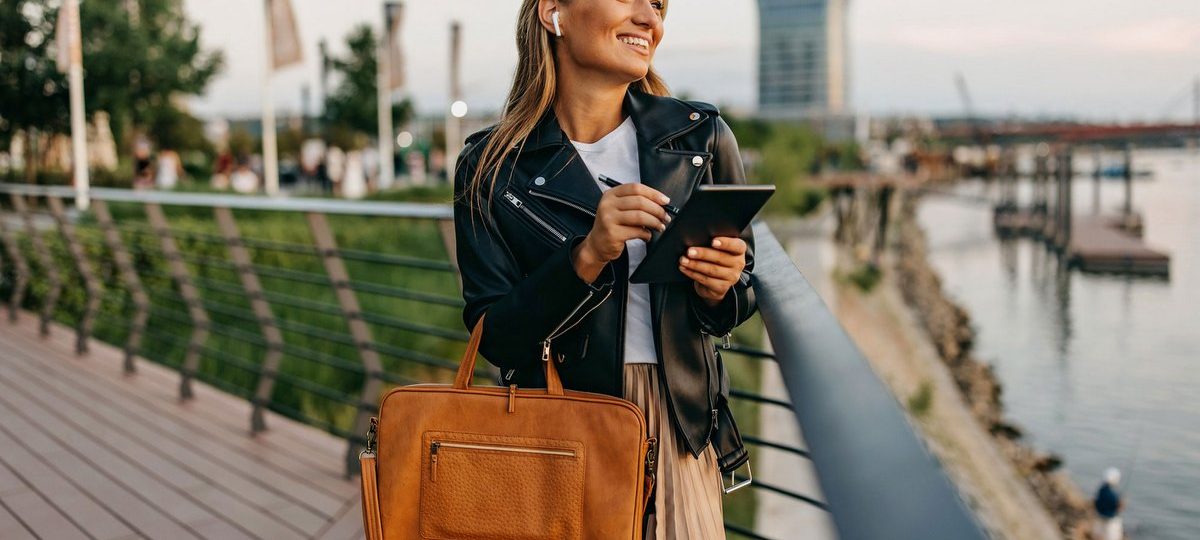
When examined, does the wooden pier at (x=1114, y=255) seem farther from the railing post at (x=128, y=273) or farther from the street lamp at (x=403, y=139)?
the railing post at (x=128, y=273)

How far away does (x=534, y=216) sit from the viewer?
5.61 feet

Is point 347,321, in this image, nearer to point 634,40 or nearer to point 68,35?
point 634,40

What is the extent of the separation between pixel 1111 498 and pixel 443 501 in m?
23.3

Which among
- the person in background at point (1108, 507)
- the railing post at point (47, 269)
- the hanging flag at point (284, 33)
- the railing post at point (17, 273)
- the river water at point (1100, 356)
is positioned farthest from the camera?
the river water at point (1100, 356)

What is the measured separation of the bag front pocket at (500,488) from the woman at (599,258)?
0.15 metres

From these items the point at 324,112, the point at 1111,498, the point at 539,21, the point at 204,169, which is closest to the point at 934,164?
the point at 324,112

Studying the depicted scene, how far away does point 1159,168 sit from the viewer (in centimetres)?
14100

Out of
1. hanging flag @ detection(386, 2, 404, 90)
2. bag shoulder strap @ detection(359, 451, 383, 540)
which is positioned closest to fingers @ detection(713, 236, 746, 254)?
bag shoulder strap @ detection(359, 451, 383, 540)

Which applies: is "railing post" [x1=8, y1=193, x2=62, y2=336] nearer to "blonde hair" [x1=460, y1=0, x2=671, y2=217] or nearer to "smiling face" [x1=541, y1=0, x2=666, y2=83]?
"blonde hair" [x1=460, y1=0, x2=671, y2=217]

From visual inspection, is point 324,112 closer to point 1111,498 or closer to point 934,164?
point 1111,498

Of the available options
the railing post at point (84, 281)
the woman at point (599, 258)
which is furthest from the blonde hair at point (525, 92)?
the railing post at point (84, 281)

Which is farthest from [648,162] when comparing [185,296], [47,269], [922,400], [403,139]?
[403,139]

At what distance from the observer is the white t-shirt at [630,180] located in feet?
5.66

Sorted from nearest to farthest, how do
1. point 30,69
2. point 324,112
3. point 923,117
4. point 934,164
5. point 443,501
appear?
point 443,501
point 30,69
point 324,112
point 934,164
point 923,117
